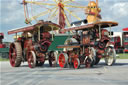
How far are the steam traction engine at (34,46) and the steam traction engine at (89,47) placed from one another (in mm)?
1466

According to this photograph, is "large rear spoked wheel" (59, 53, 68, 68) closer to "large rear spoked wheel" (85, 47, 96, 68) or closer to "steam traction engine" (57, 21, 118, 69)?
"steam traction engine" (57, 21, 118, 69)

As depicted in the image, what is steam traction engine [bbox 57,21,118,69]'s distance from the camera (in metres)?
17.9

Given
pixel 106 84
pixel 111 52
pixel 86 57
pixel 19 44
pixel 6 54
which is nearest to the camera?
pixel 106 84

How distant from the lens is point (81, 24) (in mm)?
20203

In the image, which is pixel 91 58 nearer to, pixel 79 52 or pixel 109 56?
pixel 79 52

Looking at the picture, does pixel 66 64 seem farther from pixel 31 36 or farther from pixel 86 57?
pixel 31 36

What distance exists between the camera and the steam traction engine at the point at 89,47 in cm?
1794

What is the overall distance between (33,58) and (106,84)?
1006 cm

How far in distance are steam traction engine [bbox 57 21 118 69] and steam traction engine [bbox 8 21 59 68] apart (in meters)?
1.47

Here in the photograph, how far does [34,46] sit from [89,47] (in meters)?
4.70

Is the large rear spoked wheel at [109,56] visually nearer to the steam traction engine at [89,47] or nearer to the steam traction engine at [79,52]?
the steam traction engine at [89,47]

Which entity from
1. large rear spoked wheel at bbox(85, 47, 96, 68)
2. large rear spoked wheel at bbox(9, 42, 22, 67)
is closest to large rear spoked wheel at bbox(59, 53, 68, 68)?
large rear spoked wheel at bbox(85, 47, 96, 68)

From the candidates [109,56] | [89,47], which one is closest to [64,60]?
[89,47]

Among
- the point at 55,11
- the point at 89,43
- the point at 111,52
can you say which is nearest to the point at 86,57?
the point at 89,43
